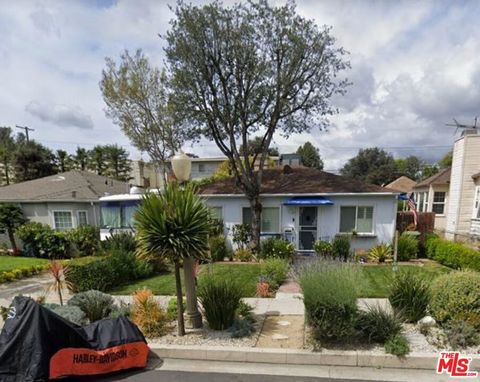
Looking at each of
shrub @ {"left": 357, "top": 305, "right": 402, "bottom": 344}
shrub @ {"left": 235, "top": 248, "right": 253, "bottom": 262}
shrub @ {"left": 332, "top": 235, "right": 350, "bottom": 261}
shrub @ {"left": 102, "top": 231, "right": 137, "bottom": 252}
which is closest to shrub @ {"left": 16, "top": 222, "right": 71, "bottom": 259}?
shrub @ {"left": 102, "top": 231, "right": 137, "bottom": 252}

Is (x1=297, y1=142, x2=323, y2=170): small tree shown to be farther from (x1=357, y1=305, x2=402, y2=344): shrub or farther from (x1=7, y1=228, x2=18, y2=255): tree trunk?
(x1=357, y1=305, x2=402, y2=344): shrub

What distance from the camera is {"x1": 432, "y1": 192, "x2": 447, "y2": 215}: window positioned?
20.2m

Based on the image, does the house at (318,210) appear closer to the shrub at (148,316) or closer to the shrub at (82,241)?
the shrub at (82,241)

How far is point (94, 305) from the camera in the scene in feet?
18.5

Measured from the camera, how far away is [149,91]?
680 inches

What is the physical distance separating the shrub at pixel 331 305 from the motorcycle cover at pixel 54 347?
2.82 meters

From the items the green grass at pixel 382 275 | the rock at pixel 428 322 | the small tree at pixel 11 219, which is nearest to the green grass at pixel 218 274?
the green grass at pixel 382 275

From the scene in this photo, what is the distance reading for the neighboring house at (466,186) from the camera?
14.0 m

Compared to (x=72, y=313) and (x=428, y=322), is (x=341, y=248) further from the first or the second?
(x=72, y=313)

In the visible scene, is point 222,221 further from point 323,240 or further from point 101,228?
point 101,228

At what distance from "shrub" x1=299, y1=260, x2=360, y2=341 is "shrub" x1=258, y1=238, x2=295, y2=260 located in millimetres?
6540

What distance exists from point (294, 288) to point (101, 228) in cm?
1058

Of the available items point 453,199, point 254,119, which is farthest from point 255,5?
point 453,199

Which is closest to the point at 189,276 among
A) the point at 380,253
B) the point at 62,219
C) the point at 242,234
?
the point at 242,234
